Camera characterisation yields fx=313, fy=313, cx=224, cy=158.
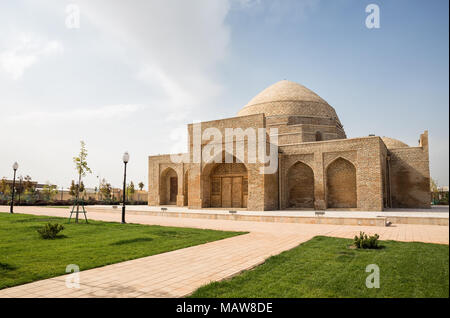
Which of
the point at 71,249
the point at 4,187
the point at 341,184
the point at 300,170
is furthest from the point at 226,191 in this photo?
the point at 4,187

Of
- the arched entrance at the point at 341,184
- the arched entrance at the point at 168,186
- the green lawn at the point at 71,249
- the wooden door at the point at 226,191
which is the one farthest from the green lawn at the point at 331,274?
the arched entrance at the point at 168,186

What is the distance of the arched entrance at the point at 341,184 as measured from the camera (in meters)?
19.1

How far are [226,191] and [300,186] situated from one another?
5.00 metres

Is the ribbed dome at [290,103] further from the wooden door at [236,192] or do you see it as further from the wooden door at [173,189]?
the wooden door at [173,189]

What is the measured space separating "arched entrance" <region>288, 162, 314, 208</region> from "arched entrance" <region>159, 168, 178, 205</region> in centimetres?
1071

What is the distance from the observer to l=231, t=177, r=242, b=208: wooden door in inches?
840

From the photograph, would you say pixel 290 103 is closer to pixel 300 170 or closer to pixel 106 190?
pixel 300 170

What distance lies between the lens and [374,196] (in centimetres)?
1759

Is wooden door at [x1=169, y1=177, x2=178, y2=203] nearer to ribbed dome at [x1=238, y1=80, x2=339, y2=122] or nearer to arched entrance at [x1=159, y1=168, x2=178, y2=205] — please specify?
arched entrance at [x1=159, y1=168, x2=178, y2=205]

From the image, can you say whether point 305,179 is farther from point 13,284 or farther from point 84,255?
point 13,284

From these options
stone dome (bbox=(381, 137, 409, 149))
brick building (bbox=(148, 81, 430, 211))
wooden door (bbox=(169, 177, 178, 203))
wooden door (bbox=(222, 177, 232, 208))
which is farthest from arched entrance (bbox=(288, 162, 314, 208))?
wooden door (bbox=(169, 177, 178, 203))

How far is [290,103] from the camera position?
2673cm

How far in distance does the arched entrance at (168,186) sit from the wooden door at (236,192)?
756 centimetres
